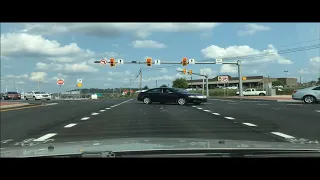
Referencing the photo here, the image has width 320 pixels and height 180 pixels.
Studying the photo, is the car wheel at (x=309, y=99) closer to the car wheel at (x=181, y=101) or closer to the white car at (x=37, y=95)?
the car wheel at (x=181, y=101)

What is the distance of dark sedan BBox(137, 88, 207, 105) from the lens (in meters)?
28.9

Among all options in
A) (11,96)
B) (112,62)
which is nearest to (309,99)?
(112,62)

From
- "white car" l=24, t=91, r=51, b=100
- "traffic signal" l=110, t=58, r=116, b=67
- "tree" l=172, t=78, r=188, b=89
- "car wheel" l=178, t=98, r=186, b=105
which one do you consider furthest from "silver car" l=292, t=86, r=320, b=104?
"tree" l=172, t=78, r=188, b=89

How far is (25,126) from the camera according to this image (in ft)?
45.9

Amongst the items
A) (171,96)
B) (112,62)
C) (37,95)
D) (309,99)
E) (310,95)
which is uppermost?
(112,62)

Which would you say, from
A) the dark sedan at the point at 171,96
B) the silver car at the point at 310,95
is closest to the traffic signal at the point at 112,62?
the dark sedan at the point at 171,96

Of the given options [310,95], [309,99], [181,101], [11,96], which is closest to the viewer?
[181,101]

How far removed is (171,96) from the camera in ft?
97.9

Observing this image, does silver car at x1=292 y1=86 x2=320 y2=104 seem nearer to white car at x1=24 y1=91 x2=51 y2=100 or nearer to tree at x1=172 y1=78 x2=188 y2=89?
white car at x1=24 y1=91 x2=51 y2=100

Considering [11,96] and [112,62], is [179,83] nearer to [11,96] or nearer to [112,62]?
[11,96]
